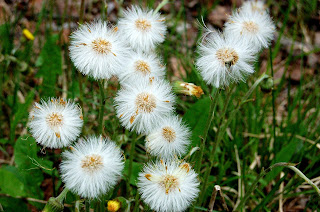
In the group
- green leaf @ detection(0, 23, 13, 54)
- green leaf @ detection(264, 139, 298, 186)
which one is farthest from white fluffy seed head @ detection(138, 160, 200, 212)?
green leaf @ detection(0, 23, 13, 54)

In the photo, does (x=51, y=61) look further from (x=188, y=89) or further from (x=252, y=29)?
(x=252, y=29)

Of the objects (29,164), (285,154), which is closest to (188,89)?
(285,154)

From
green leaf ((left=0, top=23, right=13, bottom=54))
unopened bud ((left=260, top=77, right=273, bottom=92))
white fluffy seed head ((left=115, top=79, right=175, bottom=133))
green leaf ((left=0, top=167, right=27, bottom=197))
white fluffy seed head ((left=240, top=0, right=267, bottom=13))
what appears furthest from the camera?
green leaf ((left=0, top=23, right=13, bottom=54))

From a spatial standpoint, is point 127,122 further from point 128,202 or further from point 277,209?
point 277,209

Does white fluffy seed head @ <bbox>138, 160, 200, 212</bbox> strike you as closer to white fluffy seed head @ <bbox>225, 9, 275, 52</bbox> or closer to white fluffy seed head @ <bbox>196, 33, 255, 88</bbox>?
white fluffy seed head @ <bbox>196, 33, 255, 88</bbox>

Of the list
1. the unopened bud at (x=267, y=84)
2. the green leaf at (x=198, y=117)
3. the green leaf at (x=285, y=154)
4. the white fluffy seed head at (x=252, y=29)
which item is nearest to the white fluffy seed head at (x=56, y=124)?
the green leaf at (x=198, y=117)

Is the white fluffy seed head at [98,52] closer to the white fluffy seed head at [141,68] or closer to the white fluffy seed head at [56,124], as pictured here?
the white fluffy seed head at [141,68]

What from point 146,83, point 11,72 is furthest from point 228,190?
point 11,72
